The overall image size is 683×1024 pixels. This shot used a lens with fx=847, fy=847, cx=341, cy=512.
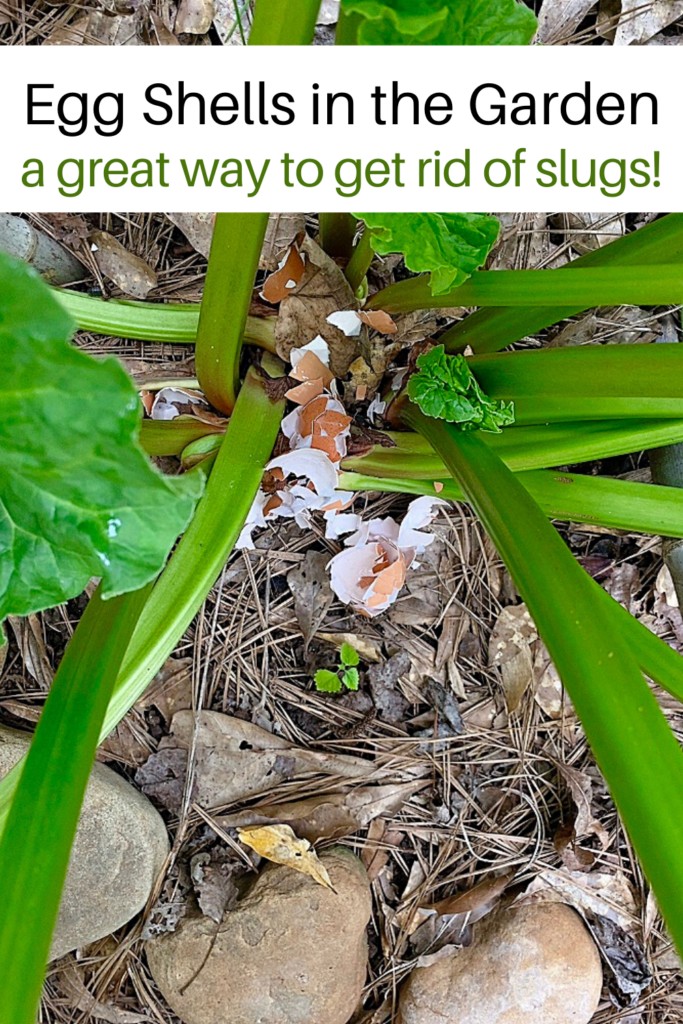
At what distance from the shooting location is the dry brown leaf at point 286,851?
4.42 feet

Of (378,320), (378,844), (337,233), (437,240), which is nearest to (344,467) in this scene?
(378,320)

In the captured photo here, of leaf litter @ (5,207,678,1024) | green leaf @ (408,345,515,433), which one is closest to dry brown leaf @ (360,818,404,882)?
leaf litter @ (5,207,678,1024)

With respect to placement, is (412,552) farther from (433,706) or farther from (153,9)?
(153,9)

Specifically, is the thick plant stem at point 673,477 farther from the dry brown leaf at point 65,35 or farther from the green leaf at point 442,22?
the dry brown leaf at point 65,35

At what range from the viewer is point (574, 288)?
87cm

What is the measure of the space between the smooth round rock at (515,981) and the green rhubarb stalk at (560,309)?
3.11 feet

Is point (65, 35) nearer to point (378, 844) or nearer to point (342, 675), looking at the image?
point (342, 675)

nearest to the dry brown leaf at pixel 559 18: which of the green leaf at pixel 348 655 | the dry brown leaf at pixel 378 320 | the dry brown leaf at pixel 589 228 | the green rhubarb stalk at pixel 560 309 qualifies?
the dry brown leaf at pixel 589 228

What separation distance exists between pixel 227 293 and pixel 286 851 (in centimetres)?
89

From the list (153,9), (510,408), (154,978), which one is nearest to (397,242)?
(510,408)

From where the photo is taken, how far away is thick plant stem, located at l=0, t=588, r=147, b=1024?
592 mm

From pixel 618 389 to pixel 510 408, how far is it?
14 cm

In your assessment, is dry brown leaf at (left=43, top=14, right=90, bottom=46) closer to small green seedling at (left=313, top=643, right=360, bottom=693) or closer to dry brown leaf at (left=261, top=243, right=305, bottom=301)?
dry brown leaf at (left=261, top=243, right=305, bottom=301)

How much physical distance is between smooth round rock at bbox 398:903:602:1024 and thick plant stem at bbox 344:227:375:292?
1.05 metres
